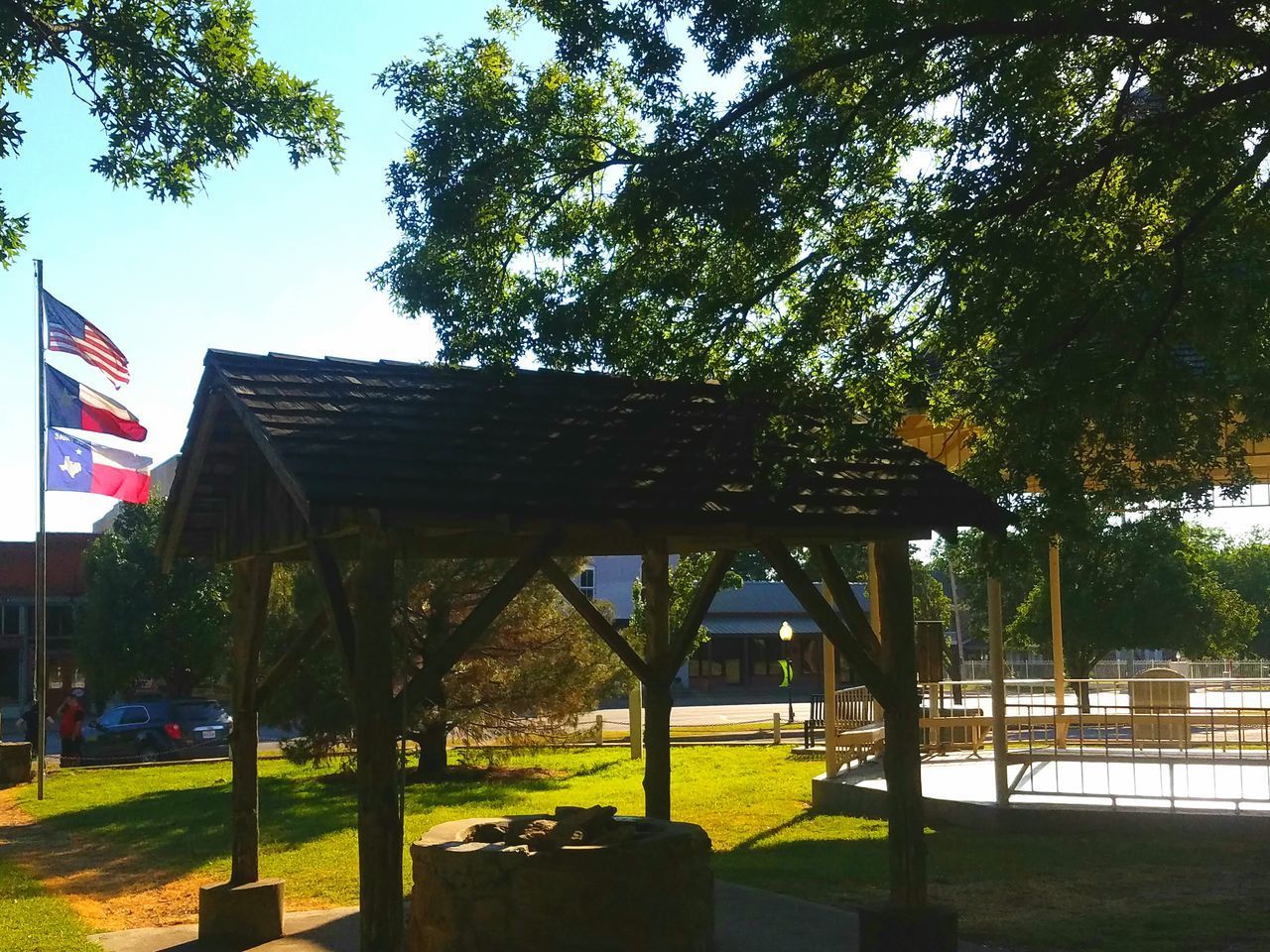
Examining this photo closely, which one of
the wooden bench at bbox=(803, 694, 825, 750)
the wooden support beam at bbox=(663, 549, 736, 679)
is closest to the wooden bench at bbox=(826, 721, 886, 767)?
the wooden support beam at bbox=(663, 549, 736, 679)

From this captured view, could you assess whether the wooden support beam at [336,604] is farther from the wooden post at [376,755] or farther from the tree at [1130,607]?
the tree at [1130,607]

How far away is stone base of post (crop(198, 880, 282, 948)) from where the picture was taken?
10.1m

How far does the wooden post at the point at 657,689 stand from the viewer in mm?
11086

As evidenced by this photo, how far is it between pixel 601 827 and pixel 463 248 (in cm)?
514

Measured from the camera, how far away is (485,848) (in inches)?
334

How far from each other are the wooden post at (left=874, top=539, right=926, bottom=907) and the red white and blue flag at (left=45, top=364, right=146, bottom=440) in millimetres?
16492

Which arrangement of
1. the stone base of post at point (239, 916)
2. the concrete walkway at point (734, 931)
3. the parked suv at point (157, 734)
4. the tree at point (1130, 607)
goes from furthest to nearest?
1. the tree at point (1130, 607)
2. the parked suv at point (157, 734)
3. the stone base of post at point (239, 916)
4. the concrete walkway at point (734, 931)

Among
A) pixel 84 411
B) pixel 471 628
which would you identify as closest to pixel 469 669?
pixel 84 411

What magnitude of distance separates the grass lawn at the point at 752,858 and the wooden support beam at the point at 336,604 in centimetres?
402

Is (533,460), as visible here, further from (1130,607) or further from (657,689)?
(1130,607)

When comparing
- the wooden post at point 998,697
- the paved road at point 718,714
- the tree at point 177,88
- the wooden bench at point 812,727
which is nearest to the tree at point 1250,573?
the paved road at point 718,714

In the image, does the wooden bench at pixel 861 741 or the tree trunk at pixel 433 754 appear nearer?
the wooden bench at pixel 861 741

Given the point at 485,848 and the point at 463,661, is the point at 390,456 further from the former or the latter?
the point at 463,661

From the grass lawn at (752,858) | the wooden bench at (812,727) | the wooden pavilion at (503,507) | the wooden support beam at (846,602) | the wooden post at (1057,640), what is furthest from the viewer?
the wooden bench at (812,727)
